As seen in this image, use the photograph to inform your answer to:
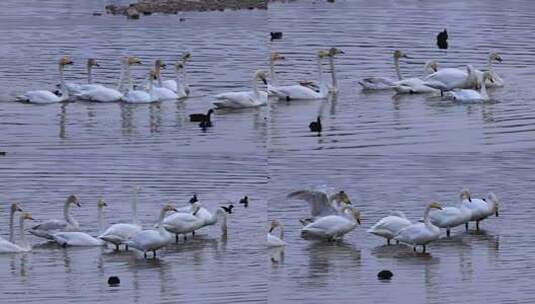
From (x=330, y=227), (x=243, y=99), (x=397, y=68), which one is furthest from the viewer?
(x=397, y=68)

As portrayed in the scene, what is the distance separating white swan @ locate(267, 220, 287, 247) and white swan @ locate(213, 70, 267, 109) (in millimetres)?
4755

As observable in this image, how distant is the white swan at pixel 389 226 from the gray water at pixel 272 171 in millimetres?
131

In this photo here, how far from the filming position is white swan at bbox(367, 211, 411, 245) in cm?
1566

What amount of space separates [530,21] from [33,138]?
1201 cm

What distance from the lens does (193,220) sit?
16156 millimetres

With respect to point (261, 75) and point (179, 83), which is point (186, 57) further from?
point (261, 75)

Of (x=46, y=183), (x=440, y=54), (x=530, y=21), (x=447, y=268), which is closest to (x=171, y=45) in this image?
(x=440, y=54)

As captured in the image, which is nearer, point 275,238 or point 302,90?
point 275,238

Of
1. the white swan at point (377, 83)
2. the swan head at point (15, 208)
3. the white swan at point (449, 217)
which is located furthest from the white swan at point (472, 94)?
the swan head at point (15, 208)

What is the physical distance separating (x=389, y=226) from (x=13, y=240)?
2.73 metres

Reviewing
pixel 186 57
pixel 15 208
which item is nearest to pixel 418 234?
pixel 15 208

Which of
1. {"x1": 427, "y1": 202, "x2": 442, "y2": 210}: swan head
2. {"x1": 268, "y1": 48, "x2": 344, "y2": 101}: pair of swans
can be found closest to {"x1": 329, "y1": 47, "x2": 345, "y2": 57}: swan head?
{"x1": 268, "y1": 48, "x2": 344, "y2": 101}: pair of swans

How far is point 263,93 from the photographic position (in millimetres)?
21109

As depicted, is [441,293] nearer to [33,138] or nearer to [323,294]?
[323,294]
